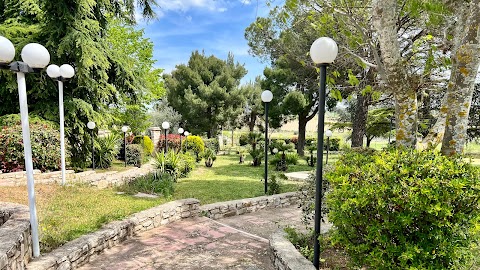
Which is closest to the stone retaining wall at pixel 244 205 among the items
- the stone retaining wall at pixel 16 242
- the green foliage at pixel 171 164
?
the stone retaining wall at pixel 16 242

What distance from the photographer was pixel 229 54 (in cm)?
2556

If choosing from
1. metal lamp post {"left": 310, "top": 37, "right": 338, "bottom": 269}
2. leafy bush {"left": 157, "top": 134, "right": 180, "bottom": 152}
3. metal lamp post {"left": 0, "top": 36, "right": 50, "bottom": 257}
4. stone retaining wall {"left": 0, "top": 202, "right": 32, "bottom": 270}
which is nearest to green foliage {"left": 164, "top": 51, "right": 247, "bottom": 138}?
leafy bush {"left": 157, "top": 134, "right": 180, "bottom": 152}

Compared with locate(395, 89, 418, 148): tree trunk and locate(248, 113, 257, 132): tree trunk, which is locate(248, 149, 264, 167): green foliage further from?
locate(248, 113, 257, 132): tree trunk

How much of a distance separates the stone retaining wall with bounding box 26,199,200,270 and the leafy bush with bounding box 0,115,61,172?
4.26 meters

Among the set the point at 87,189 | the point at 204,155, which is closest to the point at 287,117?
the point at 204,155

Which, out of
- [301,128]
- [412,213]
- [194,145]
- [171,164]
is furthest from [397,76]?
[301,128]

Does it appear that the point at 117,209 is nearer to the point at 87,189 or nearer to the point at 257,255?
the point at 87,189

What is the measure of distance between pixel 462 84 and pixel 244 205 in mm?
4117

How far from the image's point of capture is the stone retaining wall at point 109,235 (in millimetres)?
2819

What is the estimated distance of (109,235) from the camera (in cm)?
366

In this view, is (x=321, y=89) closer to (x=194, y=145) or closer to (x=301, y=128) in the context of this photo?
(x=194, y=145)

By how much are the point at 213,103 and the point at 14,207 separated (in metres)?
19.9

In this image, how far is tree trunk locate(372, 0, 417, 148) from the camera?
3.08m

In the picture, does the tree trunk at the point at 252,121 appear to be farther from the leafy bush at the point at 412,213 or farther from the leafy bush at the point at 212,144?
the leafy bush at the point at 412,213
